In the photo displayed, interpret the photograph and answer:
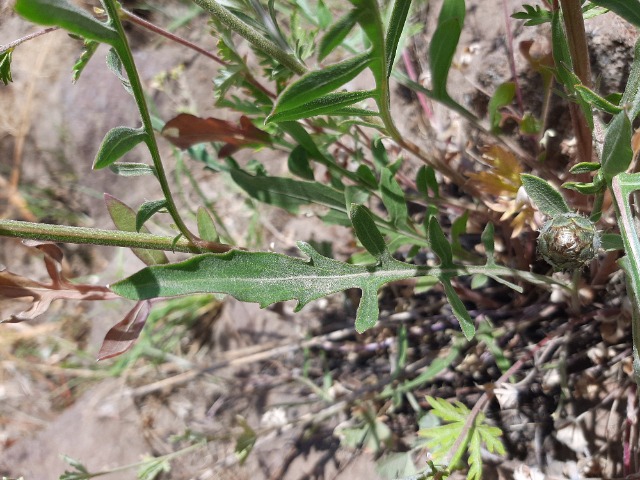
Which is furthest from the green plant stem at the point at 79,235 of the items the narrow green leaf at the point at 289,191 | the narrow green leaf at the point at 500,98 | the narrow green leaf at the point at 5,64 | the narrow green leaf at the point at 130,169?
the narrow green leaf at the point at 500,98

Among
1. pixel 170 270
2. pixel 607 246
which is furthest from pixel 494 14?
pixel 170 270

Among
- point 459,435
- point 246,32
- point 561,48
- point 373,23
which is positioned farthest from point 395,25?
point 459,435

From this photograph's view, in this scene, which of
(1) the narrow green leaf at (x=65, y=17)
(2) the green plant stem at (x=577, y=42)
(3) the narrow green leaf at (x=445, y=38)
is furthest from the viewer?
(3) the narrow green leaf at (x=445, y=38)

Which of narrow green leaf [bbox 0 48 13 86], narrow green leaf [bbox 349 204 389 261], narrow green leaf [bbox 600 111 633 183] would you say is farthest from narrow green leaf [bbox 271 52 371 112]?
narrow green leaf [bbox 0 48 13 86]

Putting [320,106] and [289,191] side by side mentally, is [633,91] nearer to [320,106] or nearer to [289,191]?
[320,106]

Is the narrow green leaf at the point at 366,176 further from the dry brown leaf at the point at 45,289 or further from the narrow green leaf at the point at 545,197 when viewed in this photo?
the dry brown leaf at the point at 45,289

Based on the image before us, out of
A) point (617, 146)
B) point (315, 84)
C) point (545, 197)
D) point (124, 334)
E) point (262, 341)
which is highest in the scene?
point (315, 84)

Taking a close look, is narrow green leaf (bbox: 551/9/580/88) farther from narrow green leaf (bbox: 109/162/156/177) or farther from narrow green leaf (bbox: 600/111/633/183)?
narrow green leaf (bbox: 109/162/156/177)
